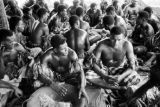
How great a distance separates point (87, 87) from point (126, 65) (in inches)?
35.5

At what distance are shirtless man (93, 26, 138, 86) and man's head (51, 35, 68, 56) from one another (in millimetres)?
566

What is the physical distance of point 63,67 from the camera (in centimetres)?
384

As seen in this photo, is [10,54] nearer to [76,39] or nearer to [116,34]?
[76,39]

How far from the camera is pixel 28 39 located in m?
5.59

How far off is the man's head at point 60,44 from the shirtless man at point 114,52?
1.86 ft

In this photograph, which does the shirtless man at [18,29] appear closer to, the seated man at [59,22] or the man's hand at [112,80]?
the seated man at [59,22]

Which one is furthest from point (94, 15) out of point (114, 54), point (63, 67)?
point (63, 67)

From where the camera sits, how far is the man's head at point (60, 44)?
3.47 metres

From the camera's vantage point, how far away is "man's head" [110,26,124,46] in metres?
3.77

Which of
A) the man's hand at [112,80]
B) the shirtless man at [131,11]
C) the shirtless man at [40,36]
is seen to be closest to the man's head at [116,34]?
the man's hand at [112,80]

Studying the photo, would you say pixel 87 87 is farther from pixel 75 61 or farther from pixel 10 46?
pixel 10 46

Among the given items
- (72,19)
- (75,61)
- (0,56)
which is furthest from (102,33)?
(0,56)

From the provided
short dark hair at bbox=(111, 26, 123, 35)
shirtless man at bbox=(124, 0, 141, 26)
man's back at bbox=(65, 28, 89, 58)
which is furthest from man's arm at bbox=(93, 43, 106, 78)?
shirtless man at bbox=(124, 0, 141, 26)

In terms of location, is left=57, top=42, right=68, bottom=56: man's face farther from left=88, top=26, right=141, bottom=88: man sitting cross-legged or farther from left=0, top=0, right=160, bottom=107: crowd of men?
left=88, top=26, right=141, bottom=88: man sitting cross-legged
